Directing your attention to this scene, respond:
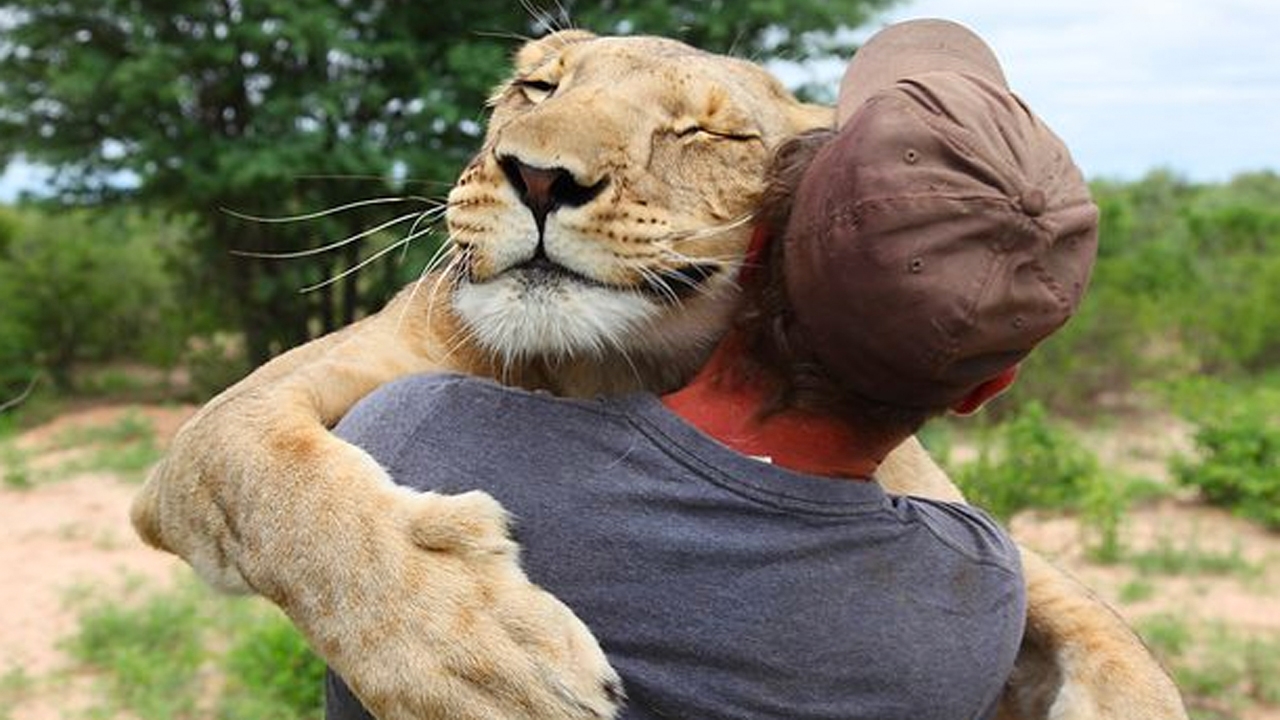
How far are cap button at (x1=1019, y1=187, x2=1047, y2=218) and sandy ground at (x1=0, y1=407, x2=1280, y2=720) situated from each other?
5.02 meters

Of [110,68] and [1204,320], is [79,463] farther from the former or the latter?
[1204,320]

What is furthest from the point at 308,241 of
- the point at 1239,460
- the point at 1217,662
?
the point at 1217,662

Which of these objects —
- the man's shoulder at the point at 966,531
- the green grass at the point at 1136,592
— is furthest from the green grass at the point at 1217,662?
the man's shoulder at the point at 966,531

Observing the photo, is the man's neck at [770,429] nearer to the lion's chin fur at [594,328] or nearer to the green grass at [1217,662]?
the lion's chin fur at [594,328]

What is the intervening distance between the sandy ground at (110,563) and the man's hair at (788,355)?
4817 millimetres

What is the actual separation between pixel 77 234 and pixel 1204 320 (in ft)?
36.4

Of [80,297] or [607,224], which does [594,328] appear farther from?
[80,297]

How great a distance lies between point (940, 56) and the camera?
1.92 meters

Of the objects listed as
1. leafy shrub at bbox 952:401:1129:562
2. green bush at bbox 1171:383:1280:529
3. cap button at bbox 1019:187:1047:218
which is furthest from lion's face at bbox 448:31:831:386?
green bush at bbox 1171:383:1280:529

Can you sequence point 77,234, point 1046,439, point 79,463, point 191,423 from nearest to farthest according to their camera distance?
point 191,423
point 1046,439
point 79,463
point 77,234

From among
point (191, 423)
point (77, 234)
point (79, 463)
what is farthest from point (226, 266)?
point (191, 423)

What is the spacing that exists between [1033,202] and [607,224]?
0.58 metres

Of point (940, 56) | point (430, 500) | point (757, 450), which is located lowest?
point (430, 500)

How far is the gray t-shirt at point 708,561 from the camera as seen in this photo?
5.47ft
